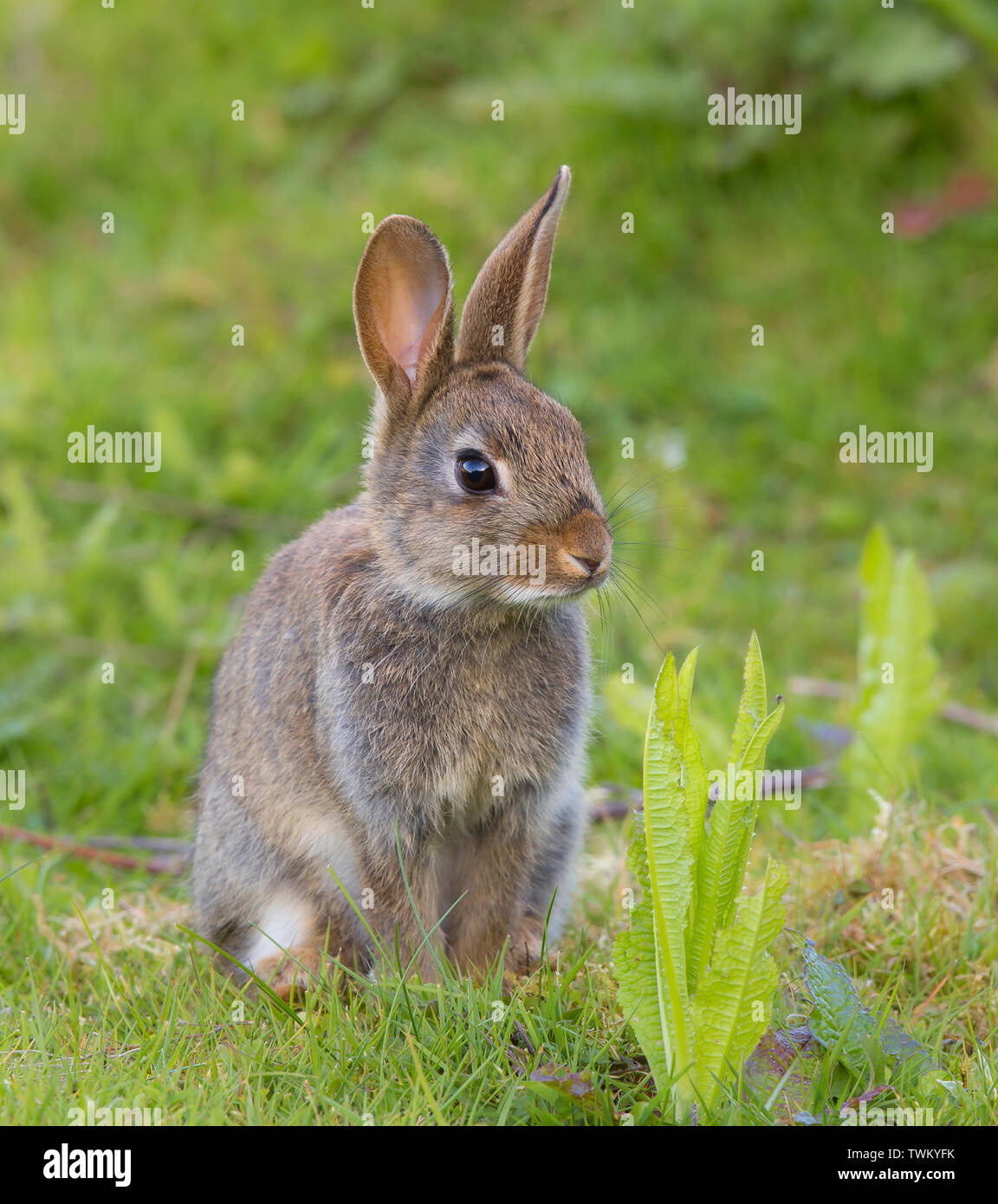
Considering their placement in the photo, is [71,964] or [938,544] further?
[938,544]

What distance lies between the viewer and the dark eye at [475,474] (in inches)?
150

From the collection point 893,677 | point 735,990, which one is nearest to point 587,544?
point 735,990

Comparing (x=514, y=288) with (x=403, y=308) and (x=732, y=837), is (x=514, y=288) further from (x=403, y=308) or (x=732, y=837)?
(x=732, y=837)

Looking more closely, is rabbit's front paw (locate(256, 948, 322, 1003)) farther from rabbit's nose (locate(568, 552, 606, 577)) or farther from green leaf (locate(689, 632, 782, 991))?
rabbit's nose (locate(568, 552, 606, 577))

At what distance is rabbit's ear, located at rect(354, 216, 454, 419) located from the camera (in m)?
3.97

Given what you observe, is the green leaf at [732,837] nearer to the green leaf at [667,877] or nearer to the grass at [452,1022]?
the green leaf at [667,877]

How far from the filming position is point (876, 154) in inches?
324

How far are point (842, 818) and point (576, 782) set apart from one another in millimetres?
1219

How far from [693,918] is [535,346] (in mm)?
5111

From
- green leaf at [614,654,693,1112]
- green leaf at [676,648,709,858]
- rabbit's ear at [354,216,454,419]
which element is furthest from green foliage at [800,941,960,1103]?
rabbit's ear at [354,216,454,419]

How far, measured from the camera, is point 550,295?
8094 mm

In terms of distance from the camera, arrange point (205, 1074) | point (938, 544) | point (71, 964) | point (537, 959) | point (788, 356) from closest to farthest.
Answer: point (205, 1074) < point (537, 959) < point (71, 964) < point (938, 544) < point (788, 356)

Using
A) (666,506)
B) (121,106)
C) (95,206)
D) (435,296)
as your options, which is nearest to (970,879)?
(435,296)
